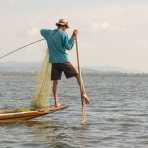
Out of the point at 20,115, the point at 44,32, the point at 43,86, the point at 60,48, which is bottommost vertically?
the point at 20,115

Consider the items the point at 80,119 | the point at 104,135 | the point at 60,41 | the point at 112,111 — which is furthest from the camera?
the point at 112,111

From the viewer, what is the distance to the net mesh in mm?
17078

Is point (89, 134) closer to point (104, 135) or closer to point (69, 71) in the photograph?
point (104, 135)

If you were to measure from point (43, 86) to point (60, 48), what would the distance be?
1.51 metres

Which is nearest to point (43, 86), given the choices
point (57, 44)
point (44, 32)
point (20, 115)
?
point (20, 115)

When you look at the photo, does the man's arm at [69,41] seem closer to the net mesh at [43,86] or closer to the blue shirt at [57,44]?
the blue shirt at [57,44]

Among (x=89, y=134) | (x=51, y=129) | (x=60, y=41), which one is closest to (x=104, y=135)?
(x=89, y=134)

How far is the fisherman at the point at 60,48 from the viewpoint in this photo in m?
16.1

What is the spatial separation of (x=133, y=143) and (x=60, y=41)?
380 cm

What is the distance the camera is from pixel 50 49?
54.0 ft

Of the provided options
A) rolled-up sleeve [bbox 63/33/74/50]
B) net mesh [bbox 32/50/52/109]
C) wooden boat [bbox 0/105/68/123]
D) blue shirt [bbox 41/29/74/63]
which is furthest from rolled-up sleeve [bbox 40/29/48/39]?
wooden boat [bbox 0/105/68/123]

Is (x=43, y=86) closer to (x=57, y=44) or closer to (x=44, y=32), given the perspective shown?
(x=57, y=44)

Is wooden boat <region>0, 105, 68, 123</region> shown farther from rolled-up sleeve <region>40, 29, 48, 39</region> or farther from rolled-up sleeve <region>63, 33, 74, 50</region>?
rolled-up sleeve <region>40, 29, 48, 39</region>

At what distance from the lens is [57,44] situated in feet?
53.3
